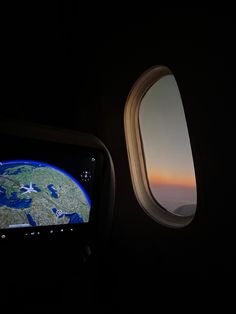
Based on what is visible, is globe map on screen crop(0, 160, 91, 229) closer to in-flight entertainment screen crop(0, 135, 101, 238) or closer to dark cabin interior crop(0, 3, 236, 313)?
in-flight entertainment screen crop(0, 135, 101, 238)

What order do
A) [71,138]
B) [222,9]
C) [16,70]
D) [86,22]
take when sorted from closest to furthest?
1. [222,9]
2. [71,138]
3. [16,70]
4. [86,22]

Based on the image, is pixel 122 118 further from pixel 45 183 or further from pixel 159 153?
pixel 45 183

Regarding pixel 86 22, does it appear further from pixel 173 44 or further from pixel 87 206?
pixel 87 206

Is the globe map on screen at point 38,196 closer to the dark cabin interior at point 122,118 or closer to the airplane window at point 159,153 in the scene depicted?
the dark cabin interior at point 122,118

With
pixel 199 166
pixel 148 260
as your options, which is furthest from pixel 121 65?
pixel 148 260

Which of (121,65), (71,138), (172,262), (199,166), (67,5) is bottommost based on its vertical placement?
(172,262)

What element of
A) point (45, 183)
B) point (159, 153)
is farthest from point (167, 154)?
point (45, 183)

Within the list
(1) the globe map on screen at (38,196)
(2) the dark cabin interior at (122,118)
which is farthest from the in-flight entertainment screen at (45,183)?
(2) the dark cabin interior at (122,118)

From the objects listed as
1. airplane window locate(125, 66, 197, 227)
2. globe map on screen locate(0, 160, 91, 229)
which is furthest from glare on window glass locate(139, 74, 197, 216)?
globe map on screen locate(0, 160, 91, 229)
